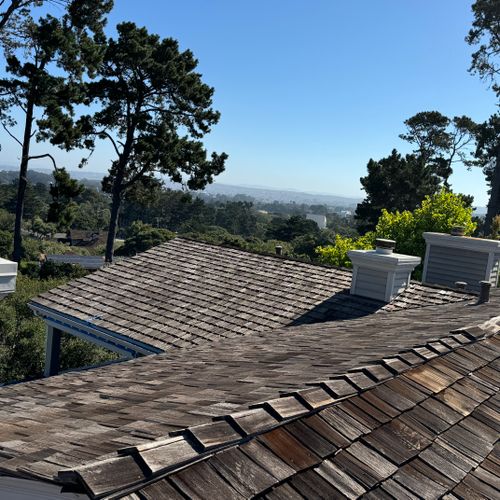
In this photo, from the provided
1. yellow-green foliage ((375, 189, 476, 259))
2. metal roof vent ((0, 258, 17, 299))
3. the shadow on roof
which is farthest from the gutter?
yellow-green foliage ((375, 189, 476, 259))

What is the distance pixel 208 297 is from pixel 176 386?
629 centimetres

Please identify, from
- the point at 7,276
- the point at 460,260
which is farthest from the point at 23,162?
the point at 7,276

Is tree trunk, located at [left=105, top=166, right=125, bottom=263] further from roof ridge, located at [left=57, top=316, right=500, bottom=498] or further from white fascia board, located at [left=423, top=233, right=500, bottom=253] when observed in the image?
roof ridge, located at [left=57, top=316, right=500, bottom=498]

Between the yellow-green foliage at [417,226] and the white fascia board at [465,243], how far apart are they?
9384 millimetres

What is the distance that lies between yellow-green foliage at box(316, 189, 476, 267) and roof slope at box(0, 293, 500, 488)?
1545 cm

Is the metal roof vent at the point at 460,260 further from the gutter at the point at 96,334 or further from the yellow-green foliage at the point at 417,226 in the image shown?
the yellow-green foliage at the point at 417,226

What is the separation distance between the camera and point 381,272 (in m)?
10.5

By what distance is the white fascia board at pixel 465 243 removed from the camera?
1240 centimetres

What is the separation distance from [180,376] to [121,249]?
53542 millimetres

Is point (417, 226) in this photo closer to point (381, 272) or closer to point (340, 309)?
point (381, 272)

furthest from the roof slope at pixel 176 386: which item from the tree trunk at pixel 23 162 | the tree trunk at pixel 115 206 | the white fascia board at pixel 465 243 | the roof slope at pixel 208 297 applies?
the tree trunk at pixel 115 206

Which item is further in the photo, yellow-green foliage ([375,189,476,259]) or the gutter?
yellow-green foliage ([375,189,476,259])

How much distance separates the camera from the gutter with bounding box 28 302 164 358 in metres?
9.80

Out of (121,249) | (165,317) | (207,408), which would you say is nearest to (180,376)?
(207,408)
